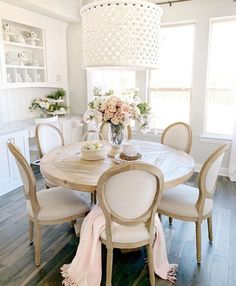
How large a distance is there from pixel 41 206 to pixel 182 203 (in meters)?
1.15

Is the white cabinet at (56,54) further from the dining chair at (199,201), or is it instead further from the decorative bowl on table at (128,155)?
the dining chair at (199,201)

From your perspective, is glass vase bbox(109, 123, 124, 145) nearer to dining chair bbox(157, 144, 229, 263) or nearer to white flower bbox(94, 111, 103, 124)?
white flower bbox(94, 111, 103, 124)

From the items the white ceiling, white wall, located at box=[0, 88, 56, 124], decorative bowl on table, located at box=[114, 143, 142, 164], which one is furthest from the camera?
white wall, located at box=[0, 88, 56, 124]

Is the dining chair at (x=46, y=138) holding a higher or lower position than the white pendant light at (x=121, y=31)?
lower

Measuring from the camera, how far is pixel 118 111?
89.0 inches

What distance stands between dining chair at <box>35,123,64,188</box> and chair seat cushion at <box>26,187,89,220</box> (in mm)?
501

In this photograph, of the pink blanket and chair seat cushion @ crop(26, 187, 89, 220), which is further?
chair seat cushion @ crop(26, 187, 89, 220)

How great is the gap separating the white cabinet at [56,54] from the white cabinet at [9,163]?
1.37m

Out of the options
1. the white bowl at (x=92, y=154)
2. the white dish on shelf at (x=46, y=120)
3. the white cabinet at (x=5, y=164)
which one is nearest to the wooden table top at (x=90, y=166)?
the white bowl at (x=92, y=154)

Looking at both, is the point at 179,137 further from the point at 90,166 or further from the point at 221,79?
the point at 221,79

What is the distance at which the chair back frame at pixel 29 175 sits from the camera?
1.97m

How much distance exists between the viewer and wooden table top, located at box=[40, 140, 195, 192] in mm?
1909

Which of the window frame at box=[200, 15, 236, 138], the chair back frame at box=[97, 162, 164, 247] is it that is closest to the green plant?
the chair back frame at box=[97, 162, 164, 247]

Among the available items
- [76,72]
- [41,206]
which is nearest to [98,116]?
[41,206]
